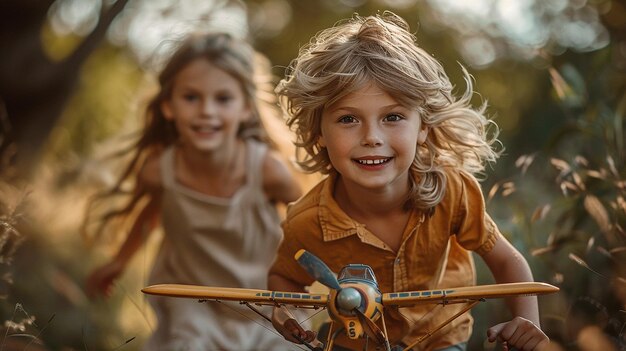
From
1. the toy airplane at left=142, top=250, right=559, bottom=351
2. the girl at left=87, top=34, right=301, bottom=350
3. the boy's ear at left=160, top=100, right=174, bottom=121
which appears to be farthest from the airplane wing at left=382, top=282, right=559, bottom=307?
the boy's ear at left=160, top=100, right=174, bottom=121

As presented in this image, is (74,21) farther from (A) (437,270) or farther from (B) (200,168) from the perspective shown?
(A) (437,270)

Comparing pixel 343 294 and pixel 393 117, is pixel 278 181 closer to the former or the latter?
pixel 393 117

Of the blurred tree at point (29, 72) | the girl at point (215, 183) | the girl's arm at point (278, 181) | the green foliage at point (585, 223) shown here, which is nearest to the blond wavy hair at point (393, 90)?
the green foliage at point (585, 223)

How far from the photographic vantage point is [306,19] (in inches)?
723

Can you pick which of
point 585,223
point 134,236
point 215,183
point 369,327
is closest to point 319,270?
point 369,327

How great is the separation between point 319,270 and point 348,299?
0.45ft

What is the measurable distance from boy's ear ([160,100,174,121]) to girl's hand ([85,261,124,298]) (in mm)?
1053

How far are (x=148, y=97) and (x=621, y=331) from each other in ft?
12.8

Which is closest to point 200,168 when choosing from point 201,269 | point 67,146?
point 201,269

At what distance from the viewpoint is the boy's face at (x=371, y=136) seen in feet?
10.4

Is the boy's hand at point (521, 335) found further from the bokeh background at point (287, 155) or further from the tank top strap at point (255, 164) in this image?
the tank top strap at point (255, 164)

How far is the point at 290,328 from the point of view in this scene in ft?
10.1

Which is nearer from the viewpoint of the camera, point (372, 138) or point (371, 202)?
point (372, 138)

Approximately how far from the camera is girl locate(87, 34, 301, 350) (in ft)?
18.5
